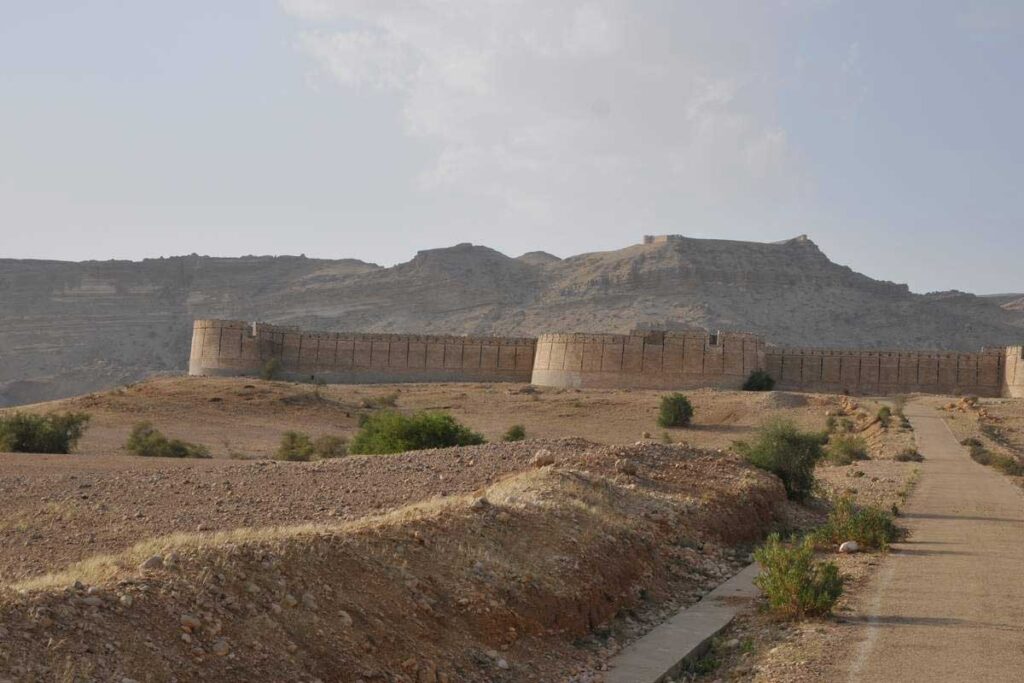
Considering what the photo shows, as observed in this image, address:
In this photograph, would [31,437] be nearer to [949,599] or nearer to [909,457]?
[949,599]

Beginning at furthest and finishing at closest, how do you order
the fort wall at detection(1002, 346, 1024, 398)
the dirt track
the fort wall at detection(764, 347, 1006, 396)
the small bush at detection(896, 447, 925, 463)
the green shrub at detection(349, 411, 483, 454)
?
the fort wall at detection(764, 347, 1006, 396) → the fort wall at detection(1002, 346, 1024, 398) → the small bush at detection(896, 447, 925, 463) → the green shrub at detection(349, 411, 483, 454) → the dirt track

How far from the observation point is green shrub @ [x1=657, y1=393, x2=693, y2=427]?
34.6 metres

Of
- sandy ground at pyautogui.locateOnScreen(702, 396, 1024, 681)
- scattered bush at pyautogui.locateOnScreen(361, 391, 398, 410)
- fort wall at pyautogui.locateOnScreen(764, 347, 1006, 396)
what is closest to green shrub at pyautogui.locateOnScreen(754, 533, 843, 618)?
sandy ground at pyautogui.locateOnScreen(702, 396, 1024, 681)

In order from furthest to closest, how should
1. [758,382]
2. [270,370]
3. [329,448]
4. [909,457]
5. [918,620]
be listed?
[270,370], [758,382], [329,448], [909,457], [918,620]

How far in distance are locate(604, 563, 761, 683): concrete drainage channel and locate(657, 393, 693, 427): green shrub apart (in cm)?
2393

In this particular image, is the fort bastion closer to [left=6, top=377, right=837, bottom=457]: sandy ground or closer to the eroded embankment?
[left=6, top=377, right=837, bottom=457]: sandy ground

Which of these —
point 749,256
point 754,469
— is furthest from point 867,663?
point 749,256

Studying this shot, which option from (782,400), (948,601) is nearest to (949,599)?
(948,601)

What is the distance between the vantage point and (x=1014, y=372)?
142ft

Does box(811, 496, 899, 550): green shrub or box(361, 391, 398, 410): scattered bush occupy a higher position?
box(811, 496, 899, 550): green shrub

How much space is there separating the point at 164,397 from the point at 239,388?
283 cm

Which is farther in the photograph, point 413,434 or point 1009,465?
point 1009,465

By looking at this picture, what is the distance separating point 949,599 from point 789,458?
26.1 ft

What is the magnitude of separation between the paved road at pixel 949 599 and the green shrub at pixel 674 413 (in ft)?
56.2
